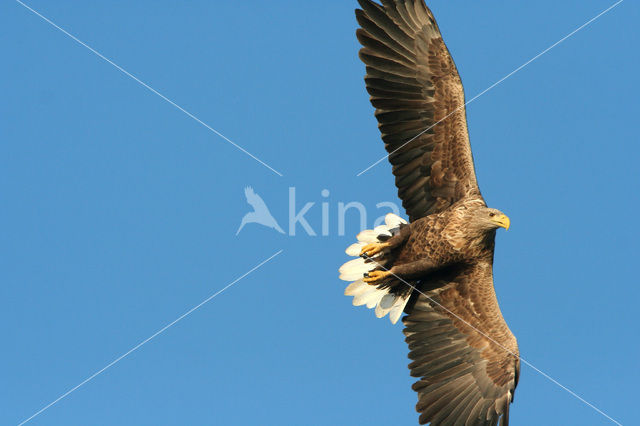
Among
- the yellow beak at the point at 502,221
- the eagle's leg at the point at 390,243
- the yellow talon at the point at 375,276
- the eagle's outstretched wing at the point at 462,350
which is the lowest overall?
the eagle's outstretched wing at the point at 462,350

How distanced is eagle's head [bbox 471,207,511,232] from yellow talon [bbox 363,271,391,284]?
1.03 meters

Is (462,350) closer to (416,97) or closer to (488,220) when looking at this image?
(488,220)

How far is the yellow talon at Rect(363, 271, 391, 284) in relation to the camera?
9041 mm

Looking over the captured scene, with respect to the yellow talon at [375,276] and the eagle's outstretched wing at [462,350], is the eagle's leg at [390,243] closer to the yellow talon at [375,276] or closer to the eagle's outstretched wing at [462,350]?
the yellow talon at [375,276]

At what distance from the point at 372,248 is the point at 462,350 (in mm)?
1454

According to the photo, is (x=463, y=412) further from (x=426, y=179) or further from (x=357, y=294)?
(x=426, y=179)

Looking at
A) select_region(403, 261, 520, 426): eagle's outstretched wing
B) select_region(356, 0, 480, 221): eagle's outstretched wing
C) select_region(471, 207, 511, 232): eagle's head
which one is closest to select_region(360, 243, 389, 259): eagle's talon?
select_region(356, 0, 480, 221): eagle's outstretched wing

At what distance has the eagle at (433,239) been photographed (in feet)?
29.0

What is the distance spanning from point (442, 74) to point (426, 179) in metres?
1.05

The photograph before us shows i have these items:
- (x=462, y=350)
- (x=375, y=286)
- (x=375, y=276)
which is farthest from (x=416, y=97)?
(x=462, y=350)

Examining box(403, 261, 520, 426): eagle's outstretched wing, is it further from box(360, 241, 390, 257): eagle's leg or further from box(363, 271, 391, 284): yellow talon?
box(360, 241, 390, 257): eagle's leg

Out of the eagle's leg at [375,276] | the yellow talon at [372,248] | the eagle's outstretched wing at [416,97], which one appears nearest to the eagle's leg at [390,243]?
the yellow talon at [372,248]

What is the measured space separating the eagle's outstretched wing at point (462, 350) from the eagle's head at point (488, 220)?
0.55m

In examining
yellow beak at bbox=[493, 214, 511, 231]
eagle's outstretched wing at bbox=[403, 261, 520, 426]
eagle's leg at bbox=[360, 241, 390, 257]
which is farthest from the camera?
eagle's outstretched wing at bbox=[403, 261, 520, 426]
